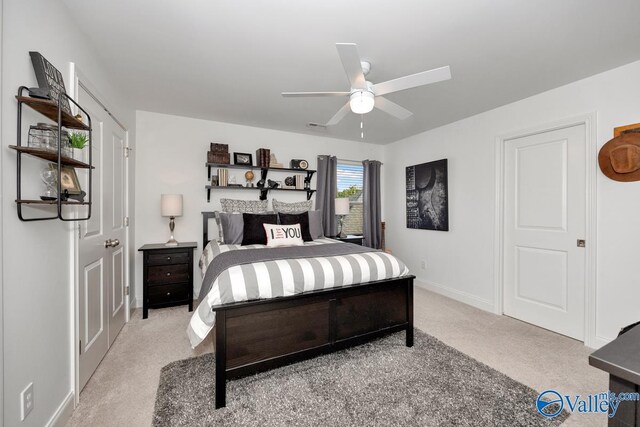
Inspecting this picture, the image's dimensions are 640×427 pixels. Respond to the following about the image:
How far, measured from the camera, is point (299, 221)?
11.5ft

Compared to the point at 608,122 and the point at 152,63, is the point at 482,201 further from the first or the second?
the point at 152,63

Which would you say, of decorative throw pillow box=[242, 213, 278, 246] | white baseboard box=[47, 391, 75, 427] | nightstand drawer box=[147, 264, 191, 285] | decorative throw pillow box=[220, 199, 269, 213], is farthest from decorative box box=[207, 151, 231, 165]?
white baseboard box=[47, 391, 75, 427]

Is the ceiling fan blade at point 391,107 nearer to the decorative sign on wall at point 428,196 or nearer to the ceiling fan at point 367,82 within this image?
the ceiling fan at point 367,82

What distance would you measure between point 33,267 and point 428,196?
4.25m

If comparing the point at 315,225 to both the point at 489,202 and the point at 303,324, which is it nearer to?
the point at 303,324

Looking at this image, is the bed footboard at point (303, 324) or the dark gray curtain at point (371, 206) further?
the dark gray curtain at point (371, 206)

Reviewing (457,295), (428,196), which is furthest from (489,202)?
(457,295)

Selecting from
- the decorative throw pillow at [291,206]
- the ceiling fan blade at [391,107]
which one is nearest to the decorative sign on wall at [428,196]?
the decorative throw pillow at [291,206]

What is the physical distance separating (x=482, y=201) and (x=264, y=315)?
10.0ft

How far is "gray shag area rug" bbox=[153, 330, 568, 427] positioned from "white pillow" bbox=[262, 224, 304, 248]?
4.11ft

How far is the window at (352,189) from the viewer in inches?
190

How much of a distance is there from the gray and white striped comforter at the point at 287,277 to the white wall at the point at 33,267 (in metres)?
0.69

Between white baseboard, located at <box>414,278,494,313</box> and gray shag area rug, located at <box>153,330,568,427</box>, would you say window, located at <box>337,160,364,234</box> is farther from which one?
gray shag area rug, located at <box>153,330,568,427</box>

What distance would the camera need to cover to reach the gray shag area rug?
1582 millimetres
